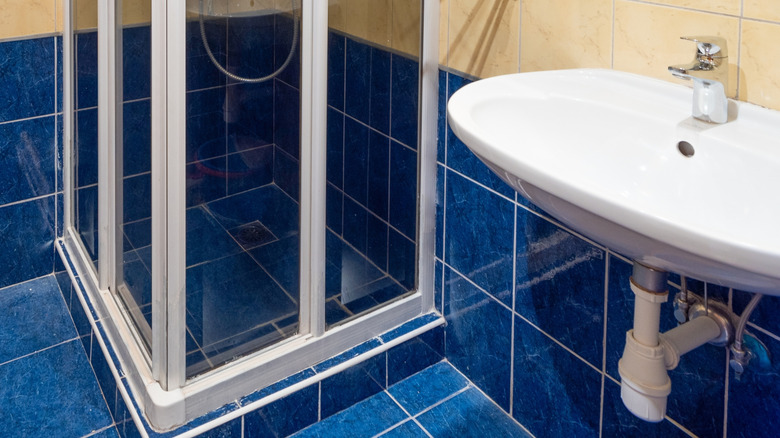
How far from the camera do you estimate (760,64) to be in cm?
114

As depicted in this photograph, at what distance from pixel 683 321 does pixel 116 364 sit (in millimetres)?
1241

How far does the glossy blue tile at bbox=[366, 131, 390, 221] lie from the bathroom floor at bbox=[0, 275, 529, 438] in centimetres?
48

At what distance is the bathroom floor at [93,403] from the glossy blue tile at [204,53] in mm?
870

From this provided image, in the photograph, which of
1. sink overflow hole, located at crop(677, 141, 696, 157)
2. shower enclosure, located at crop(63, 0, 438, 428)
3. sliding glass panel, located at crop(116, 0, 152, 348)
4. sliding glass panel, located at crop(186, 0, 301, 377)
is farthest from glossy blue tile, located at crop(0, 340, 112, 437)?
sink overflow hole, located at crop(677, 141, 696, 157)

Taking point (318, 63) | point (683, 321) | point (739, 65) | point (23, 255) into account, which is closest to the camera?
point (739, 65)

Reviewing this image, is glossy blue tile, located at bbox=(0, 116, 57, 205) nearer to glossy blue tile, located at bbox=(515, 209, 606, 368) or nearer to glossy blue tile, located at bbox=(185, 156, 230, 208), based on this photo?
glossy blue tile, located at bbox=(185, 156, 230, 208)

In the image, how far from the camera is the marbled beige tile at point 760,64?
112 cm

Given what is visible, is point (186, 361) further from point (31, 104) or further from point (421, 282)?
point (31, 104)

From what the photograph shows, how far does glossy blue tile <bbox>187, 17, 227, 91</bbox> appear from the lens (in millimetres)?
1401

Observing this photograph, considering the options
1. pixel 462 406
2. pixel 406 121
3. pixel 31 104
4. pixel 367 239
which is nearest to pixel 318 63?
pixel 406 121

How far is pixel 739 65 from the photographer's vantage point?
117cm

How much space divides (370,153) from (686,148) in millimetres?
786

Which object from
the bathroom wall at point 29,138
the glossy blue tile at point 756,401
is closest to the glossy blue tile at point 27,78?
the bathroom wall at point 29,138

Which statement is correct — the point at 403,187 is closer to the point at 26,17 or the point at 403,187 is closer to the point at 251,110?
the point at 251,110
